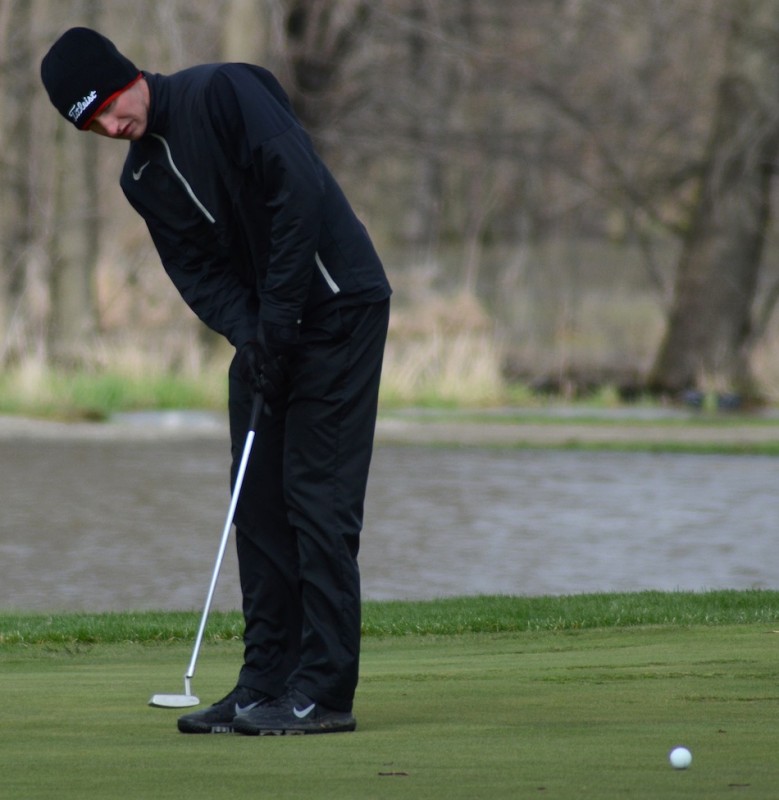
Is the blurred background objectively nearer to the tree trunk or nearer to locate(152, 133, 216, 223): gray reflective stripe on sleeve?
the tree trunk

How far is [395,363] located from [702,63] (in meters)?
17.1

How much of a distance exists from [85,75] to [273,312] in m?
0.81

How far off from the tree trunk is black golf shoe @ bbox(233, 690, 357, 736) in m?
20.6

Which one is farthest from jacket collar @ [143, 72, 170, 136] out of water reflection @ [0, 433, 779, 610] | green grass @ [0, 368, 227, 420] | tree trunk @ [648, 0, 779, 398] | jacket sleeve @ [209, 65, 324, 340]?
tree trunk @ [648, 0, 779, 398]

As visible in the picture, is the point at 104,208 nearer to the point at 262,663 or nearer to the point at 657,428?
the point at 657,428

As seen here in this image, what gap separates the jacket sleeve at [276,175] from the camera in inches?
204

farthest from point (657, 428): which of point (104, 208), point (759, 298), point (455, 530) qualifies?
point (104, 208)

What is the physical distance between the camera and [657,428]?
20.1 m

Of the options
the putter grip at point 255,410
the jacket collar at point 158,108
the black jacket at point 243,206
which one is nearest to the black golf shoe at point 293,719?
the putter grip at point 255,410

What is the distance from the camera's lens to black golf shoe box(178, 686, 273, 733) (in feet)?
17.3

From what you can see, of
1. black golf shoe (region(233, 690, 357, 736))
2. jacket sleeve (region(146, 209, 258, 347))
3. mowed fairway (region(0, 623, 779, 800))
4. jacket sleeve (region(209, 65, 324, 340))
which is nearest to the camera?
mowed fairway (region(0, 623, 779, 800))

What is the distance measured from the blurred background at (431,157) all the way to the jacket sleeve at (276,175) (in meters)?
16.2

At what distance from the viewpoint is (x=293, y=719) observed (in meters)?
5.39

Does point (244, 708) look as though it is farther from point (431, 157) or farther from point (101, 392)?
point (431, 157)
